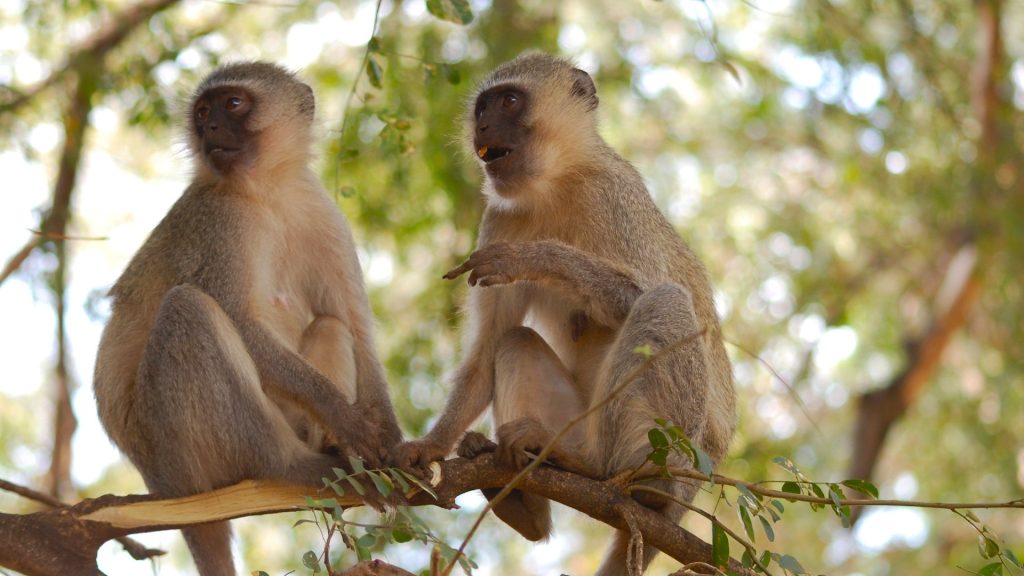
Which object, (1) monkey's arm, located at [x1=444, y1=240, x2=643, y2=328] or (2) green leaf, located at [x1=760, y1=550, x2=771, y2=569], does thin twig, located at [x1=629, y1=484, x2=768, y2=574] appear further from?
(1) monkey's arm, located at [x1=444, y1=240, x2=643, y2=328]

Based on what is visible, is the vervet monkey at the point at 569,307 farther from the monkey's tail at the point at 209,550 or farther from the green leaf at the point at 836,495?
the monkey's tail at the point at 209,550

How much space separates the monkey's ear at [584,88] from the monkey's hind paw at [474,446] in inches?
85.7

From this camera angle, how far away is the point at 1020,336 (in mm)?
11836

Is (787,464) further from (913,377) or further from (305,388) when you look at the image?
(913,377)

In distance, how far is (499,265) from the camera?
5324 mm

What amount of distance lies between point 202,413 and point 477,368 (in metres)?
1.45

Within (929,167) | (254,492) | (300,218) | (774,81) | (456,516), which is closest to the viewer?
(254,492)

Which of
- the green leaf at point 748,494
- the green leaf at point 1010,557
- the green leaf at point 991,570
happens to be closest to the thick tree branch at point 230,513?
the green leaf at point 748,494

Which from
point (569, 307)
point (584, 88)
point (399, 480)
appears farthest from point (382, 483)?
point (584, 88)

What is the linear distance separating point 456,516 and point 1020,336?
6563 millimetres

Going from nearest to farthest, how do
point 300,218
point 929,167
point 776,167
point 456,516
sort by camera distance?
point 300,218, point 456,516, point 929,167, point 776,167

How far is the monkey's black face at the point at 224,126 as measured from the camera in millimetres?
6078

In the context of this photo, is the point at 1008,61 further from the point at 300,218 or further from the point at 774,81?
the point at 300,218

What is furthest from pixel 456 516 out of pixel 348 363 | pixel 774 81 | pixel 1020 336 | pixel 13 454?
pixel 774 81
